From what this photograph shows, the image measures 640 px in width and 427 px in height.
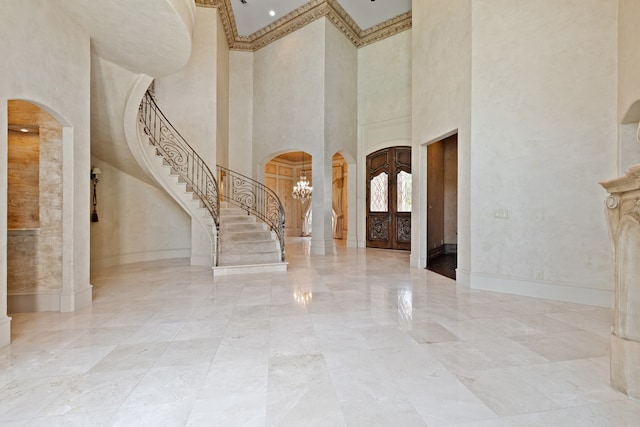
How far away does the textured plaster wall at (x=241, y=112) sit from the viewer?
30.0ft

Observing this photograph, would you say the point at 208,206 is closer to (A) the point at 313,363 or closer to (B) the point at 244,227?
(B) the point at 244,227

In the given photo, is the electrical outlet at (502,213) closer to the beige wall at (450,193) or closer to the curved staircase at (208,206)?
the curved staircase at (208,206)

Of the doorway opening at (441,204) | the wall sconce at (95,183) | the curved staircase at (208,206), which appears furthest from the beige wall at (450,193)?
the wall sconce at (95,183)

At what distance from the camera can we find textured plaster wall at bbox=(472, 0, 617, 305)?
3.73 metres

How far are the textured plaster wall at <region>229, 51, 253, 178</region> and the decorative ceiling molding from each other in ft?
1.48

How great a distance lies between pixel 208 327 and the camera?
2945 mm

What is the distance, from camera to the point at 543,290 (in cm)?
405

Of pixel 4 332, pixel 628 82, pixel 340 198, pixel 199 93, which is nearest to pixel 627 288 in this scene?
pixel 628 82

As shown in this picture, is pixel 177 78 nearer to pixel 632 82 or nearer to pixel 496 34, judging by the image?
pixel 496 34

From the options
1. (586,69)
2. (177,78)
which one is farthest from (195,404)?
(177,78)

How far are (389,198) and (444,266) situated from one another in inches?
133

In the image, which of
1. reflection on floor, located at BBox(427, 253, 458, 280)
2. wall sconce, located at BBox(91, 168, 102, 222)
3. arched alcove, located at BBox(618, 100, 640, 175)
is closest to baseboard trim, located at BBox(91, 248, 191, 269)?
wall sconce, located at BBox(91, 168, 102, 222)

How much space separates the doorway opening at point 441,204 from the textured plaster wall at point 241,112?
5468mm

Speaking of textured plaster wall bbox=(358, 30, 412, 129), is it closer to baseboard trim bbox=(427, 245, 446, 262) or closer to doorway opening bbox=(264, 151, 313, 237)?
baseboard trim bbox=(427, 245, 446, 262)
